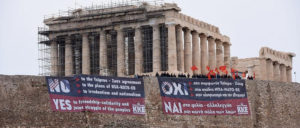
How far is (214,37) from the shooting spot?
87.8 m

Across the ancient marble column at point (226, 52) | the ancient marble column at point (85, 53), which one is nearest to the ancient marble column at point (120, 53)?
the ancient marble column at point (85, 53)

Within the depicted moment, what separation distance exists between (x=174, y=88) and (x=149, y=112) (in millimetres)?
2532

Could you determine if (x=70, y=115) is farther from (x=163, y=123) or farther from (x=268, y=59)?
(x=268, y=59)

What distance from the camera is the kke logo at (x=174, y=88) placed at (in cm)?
4947

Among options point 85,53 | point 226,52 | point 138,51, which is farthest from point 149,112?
point 226,52

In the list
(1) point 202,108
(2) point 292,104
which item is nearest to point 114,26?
(2) point 292,104

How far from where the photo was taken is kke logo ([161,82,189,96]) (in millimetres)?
49469

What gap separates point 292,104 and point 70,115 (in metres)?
22.6

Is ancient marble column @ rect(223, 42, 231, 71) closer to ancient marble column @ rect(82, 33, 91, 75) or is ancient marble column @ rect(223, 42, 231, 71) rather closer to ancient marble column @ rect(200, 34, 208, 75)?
ancient marble column @ rect(200, 34, 208, 75)

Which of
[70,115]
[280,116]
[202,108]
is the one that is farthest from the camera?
[280,116]

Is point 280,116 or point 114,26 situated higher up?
point 114,26

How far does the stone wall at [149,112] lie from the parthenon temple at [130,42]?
2026 centimetres

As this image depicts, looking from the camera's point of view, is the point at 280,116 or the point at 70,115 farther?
the point at 280,116

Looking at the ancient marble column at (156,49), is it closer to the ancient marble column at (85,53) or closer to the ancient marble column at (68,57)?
the ancient marble column at (85,53)
